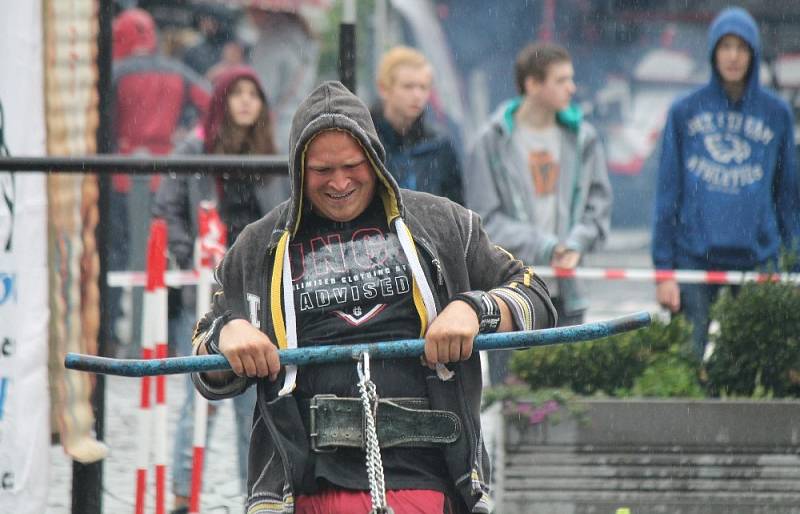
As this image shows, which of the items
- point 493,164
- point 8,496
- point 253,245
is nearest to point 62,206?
point 8,496

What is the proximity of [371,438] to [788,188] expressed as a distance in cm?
501

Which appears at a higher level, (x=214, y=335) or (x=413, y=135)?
(x=413, y=135)

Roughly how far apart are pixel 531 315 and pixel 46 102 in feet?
7.34

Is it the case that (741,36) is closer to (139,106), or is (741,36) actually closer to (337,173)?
(337,173)

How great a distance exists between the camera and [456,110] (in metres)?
17.8

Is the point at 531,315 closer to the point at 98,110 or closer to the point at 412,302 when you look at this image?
the point at 412,302

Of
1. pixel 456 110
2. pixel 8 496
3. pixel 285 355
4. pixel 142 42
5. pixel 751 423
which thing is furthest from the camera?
pixel 456 110

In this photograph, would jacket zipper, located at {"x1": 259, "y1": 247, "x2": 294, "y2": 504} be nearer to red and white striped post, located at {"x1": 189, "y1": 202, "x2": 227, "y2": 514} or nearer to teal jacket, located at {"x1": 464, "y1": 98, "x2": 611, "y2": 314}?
red and white striped post, located at {"x1": 189, "y1": 202, "x2": 227, "y2": 514}

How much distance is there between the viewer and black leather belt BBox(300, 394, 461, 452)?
3.88 meters

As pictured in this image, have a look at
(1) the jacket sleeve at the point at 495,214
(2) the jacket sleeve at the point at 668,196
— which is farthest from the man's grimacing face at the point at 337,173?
(2) the jacket sleeve at the point at 668,196

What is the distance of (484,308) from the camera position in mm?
3875

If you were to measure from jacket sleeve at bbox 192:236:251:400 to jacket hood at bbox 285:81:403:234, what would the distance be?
199mm

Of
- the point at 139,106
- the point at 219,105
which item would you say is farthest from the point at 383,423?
the point at 139,106

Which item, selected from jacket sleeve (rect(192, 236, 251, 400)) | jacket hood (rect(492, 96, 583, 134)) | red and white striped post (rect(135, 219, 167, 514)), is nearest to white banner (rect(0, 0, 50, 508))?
red and white striped post (rect(135, 219, 167, 514))
